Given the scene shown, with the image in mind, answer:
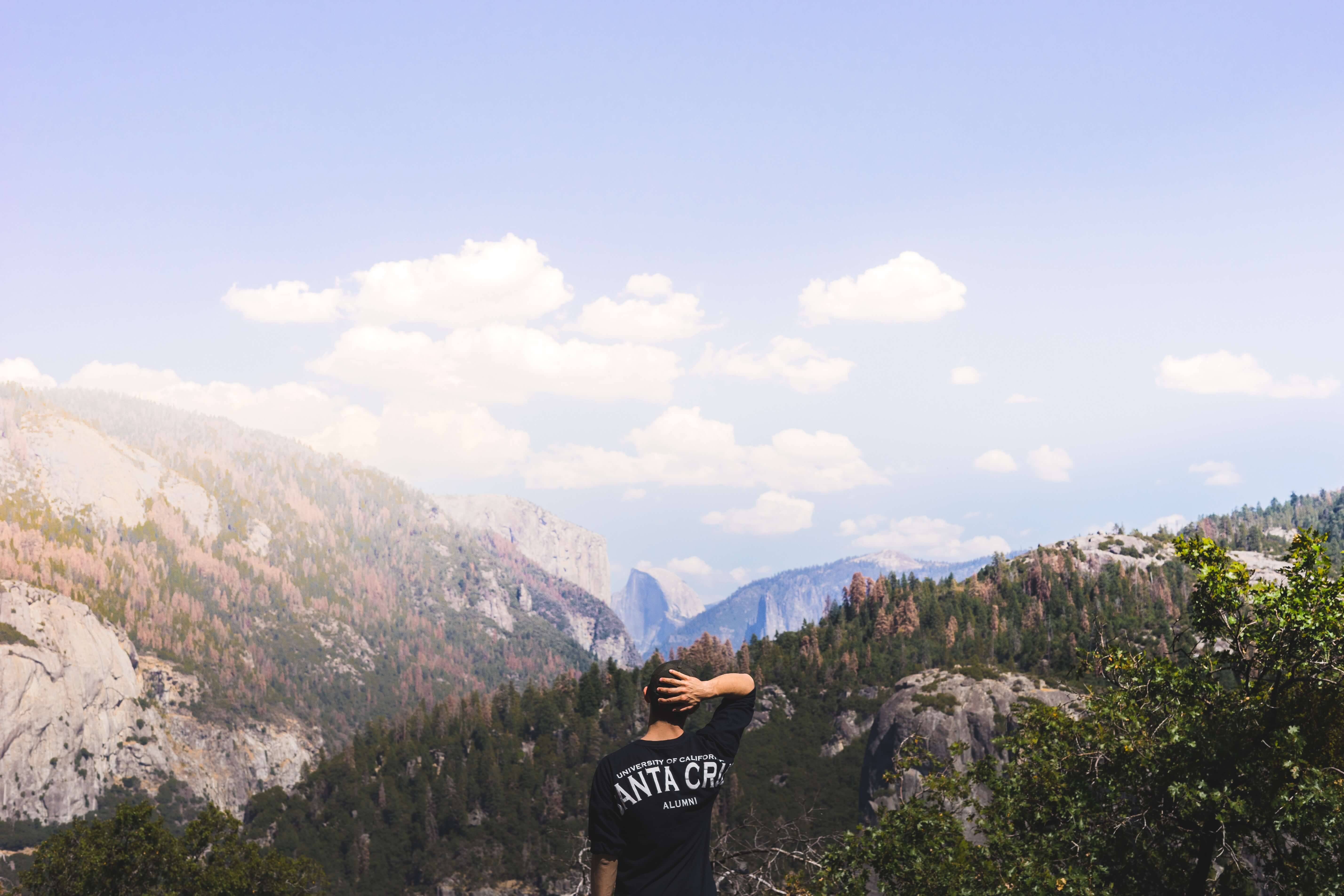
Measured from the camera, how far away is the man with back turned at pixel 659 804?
761 cm

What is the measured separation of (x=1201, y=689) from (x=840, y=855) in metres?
8.79

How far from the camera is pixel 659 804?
7711mm

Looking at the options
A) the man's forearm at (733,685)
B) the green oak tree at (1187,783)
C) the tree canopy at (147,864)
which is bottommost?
the tree canopy at (147,864)

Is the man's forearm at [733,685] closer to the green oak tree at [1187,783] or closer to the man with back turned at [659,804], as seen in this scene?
the man with back turned at [659,804]

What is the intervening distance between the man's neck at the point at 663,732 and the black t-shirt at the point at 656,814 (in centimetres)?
3

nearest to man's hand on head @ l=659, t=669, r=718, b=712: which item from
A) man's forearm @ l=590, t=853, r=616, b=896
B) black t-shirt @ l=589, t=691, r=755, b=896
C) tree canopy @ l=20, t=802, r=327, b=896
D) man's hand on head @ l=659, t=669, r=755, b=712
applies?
man's hand on head @ l=659, t=669, r=755, b=712

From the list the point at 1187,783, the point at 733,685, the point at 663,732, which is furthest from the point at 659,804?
the point at 1187,783

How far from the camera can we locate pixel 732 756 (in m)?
8.35

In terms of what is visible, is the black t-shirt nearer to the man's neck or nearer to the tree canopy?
the man's neck

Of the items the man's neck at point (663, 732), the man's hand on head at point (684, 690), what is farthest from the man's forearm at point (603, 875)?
the man's hand on head at point (684, 690)

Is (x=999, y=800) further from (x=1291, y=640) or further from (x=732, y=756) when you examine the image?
(x=732, y=756)

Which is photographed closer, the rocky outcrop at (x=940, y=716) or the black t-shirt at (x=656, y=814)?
the black t-shirt at (x=656, y=814)

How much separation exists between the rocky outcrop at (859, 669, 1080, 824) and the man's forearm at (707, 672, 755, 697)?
147m

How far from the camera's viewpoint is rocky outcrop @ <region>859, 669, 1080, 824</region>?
151125mm
